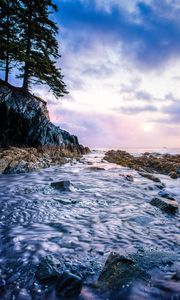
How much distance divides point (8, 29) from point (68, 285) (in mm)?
22384

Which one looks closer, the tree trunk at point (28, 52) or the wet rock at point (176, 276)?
the wet rock at point (176, 276)

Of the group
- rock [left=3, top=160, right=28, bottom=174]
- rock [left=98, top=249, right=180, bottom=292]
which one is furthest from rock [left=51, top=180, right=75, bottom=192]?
rock [left=98, top=249, right=180, bottom=292]

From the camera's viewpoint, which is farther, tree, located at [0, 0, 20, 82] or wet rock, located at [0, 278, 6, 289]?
tree, located at [0, 0, 20, 82]

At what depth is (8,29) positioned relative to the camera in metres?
19.5

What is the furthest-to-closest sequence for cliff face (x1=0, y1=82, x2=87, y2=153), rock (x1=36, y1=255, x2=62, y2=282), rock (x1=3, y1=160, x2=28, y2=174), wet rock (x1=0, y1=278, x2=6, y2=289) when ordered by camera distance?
cliff face (x1=0, y1=82, x2=87, y2=153), rock (x1=3, y1=160, x2=28, y2=174), rock (x1=36, y1=255, x2=62, y2=282), wet rock (x1=0, y1=278, x2=6, y2=289)

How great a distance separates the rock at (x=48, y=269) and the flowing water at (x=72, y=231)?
103 mm

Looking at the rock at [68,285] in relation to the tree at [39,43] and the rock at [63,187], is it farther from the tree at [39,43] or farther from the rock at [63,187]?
the tree at [39,43]

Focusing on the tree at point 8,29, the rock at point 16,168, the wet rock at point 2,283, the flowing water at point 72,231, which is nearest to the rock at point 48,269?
the flowing water at point 72,231

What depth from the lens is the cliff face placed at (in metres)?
17.0

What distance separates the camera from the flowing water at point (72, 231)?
2748mm

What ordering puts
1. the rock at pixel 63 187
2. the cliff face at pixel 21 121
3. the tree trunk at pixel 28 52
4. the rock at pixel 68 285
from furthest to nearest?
1. the tree trunk at pixel 28 52
2. the cliff face at pixel 21 121
3. the rock at pixel 63 187
4. the rock at pixel 68 285

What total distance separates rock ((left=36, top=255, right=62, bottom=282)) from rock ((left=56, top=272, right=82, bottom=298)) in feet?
0.44

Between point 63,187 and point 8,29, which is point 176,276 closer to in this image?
point 63,187

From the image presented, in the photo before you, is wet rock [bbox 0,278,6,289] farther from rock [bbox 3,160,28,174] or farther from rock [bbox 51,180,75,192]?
rock [bbox 3,160,28,174]
